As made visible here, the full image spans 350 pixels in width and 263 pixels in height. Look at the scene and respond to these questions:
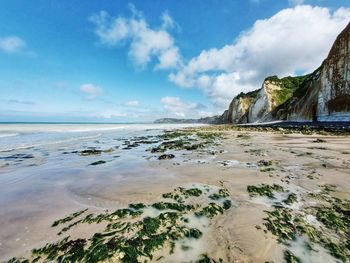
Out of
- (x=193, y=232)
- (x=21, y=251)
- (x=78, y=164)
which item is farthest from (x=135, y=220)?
(x=78, y=164)

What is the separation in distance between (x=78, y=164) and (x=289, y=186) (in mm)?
7880

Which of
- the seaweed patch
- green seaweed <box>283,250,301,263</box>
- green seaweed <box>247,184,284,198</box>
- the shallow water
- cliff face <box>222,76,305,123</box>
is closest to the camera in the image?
green seaweed <box>283,250,301,263</box>

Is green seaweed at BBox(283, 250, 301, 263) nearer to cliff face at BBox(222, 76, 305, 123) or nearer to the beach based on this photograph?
the beach

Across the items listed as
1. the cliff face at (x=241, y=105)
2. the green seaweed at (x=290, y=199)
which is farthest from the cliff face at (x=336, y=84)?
the cliff face at (x=241, y=105)

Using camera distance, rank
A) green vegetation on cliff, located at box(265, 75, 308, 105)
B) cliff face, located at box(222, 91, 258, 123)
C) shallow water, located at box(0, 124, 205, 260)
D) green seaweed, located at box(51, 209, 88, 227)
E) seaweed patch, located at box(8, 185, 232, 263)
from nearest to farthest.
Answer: seaweed patch, located at box(8, 185, 232, 263), shallow water, located at box(0, 124, 205, 260), green seaweed, located at box(51, 209, 88, 227), green vegetation on cliff, located at box(265, 75, 308, 105), cliff face, located at box(222, 91, 258, 123)

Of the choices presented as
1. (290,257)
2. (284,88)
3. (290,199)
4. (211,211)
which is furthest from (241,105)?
(290,257)

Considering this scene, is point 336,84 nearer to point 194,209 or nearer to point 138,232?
point 194,209

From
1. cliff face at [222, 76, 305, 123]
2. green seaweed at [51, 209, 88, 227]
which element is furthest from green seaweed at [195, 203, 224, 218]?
cliff face at [222, 76, 305, 123]

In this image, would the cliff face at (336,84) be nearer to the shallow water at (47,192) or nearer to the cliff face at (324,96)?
the cliff face at (324,96)

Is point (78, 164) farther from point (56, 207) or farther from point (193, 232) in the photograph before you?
point (193, 232)

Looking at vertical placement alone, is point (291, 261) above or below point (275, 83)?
below

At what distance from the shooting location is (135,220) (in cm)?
411

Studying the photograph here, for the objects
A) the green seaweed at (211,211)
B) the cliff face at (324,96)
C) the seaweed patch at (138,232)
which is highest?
the cliff face at (324,96)

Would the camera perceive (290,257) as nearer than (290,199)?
Yes
